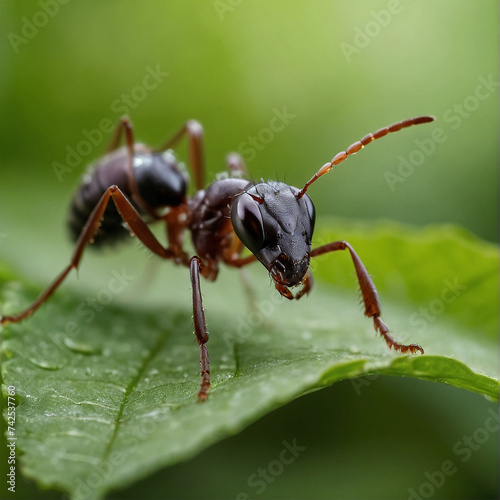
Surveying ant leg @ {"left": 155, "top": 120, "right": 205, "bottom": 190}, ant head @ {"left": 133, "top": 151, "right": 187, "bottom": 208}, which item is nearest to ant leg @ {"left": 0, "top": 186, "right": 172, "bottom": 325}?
ant head @ {"left": 133, "top": 151, "right": 187, "bottom": 208}

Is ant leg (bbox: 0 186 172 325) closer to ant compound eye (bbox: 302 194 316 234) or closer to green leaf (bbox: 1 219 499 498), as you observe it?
green leaf (bbox: 1 219 499 498)

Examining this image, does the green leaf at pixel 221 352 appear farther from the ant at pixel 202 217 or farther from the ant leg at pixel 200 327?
the ant at pixel 202 217

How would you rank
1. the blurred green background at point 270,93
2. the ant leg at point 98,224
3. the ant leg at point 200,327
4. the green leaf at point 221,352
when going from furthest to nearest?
1. the blurred green background at point 270,93
2. the ant leg at point 98,224
3. the ant leg at point 200,327
4. the green leaf at point 221,352

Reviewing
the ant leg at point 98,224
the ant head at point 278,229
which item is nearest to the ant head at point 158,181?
the ant leg at point 98,224

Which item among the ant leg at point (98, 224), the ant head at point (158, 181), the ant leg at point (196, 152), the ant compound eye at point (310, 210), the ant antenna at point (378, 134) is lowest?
the ant leg at point (98, 224)

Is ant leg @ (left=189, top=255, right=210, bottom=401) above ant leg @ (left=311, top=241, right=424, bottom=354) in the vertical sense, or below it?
below

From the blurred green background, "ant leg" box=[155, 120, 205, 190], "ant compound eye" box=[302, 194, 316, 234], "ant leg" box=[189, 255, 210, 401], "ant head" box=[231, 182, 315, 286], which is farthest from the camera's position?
the blurred green background

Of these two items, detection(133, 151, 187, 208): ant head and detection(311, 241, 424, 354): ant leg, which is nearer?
detection(311, 241, 424, 354): ant leg
